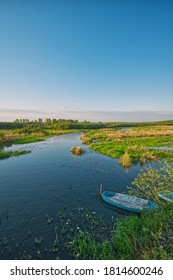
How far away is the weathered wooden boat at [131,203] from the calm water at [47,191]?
78 cm

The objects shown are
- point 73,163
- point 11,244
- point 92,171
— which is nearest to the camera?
point 11,244

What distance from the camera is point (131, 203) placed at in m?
17.5

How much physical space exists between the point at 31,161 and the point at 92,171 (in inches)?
556

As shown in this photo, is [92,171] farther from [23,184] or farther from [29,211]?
[29,211]

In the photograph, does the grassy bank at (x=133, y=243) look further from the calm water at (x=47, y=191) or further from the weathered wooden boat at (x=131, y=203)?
the weathered wooden boat at (x=131, y=203)

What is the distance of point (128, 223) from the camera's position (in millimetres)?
13812

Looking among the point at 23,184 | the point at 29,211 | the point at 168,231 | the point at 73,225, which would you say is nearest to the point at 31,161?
the point at 23,184

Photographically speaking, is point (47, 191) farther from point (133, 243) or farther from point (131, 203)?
point (133, 243)

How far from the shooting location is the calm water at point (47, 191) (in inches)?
594

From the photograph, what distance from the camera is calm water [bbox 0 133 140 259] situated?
49.5 ft

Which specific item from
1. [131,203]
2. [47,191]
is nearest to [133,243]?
[131,203]

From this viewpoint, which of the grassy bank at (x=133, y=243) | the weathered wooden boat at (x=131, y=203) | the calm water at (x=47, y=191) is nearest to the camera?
the grassy bank at (x=133, y=243)

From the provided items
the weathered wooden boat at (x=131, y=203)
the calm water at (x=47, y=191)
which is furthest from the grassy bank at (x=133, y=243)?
the weathered wooden boat at (x=131, y=203)
